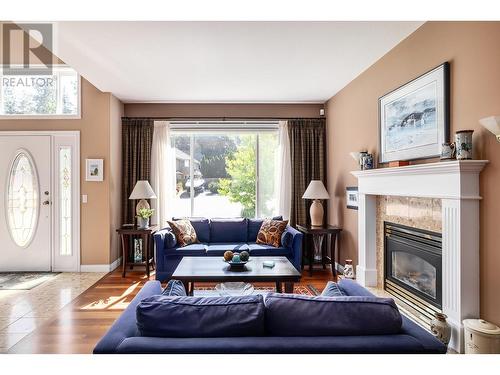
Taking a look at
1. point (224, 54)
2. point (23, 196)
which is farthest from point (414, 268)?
point (23, 196)

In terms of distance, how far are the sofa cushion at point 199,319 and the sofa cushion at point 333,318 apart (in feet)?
0.23

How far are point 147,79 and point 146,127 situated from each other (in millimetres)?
1240

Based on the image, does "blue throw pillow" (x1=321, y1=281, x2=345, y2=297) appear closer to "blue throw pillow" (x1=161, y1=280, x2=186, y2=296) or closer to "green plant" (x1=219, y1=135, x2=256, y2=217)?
"blue throw pillow" (x1=161, y1=280, x2=186, y2=296)

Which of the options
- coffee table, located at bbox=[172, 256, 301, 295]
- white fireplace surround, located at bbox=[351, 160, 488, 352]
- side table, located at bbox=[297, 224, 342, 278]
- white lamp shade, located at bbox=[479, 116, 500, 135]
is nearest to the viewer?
white lamp shade, located at bbox=[479, 116, 500, 135]

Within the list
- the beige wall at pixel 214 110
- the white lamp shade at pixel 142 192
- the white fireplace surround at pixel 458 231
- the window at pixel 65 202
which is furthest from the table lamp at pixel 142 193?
the white fireplace surround at pixel 458 231

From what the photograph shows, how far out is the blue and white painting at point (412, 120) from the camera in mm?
2607

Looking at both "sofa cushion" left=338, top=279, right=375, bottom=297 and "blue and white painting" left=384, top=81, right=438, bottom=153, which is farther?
"blue and white painting" left=384, top=81, right=438, bottom=153

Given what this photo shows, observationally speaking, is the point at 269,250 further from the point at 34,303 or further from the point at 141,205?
the point at 34,303

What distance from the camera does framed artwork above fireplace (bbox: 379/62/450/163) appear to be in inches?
97.3

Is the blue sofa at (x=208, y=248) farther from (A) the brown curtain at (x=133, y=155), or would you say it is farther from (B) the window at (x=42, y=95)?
(B) the window at (x=42, y=95)

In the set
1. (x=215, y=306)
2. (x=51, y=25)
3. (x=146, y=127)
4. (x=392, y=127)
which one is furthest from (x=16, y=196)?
(x=392, y=127)

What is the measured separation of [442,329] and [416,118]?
1.75m

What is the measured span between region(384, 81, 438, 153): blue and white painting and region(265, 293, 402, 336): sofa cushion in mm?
1819

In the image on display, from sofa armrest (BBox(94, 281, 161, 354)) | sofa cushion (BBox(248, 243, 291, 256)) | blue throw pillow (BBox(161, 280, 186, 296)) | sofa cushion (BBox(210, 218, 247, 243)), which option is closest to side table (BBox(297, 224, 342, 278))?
sofa cushion (BBox(248, 243, 291, 256))
